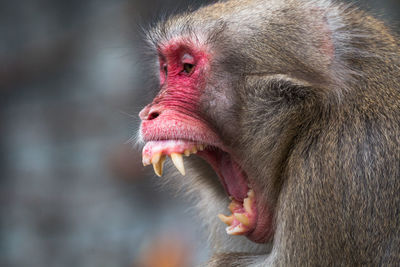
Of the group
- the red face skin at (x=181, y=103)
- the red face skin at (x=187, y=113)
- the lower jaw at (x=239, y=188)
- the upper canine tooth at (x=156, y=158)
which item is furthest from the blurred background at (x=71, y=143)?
the upper canine tooth at (x=156, y=158)

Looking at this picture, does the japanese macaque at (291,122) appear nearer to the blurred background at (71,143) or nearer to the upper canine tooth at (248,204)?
the upper canine tooth at (248,204)

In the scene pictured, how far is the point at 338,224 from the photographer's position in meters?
3.75

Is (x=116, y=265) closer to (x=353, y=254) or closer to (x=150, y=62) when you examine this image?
(x=150, y=62)

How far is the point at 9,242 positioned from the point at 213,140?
8632 mm

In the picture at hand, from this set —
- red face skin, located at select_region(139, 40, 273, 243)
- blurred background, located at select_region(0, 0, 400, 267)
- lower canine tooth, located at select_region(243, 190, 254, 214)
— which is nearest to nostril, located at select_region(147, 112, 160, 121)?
red face skin, located at select_region(139, 40, 273, 243)

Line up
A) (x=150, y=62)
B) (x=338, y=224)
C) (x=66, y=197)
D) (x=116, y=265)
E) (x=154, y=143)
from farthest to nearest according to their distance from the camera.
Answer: (x=66, y=197)
(x=116, y=265)
(x=150, y=62)
(x=154, y=143)
(x=338, y=224)

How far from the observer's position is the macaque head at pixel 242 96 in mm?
4023

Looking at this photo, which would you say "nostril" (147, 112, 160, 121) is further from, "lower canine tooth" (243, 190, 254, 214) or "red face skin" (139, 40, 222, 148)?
"lower canine tooth" (243, 190, 254, 214)

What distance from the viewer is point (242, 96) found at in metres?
4.10

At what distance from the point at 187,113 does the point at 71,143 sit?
814 centimetres

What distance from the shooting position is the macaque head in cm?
402

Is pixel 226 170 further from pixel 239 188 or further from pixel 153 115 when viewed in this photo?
pixel 153 115

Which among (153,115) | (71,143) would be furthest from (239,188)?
(71,143)

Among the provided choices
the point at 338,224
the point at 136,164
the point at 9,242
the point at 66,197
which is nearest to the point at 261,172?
the point at 338,224
